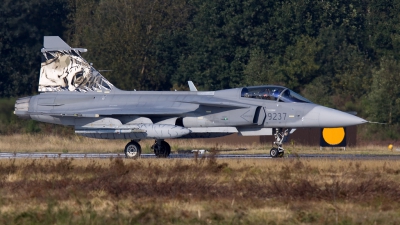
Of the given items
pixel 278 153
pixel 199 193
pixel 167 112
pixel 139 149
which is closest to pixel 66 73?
pixel 139 149

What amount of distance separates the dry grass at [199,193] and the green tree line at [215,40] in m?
27.2

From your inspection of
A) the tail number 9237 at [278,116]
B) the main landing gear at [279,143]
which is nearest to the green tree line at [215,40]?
the main landing gear at [279,143]

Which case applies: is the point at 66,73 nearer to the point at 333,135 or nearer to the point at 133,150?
the point at 133,150

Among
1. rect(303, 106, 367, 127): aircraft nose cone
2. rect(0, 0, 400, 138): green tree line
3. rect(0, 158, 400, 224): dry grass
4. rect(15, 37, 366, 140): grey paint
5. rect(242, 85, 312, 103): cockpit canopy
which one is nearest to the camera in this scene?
rect(0, 158, 400, 224): dry grass

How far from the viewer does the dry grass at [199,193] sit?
9852 millimetres

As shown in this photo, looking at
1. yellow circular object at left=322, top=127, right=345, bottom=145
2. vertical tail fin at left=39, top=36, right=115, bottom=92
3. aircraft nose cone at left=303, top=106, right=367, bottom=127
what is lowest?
yellow circular object at left=322, top=127, right=345, bottom=145

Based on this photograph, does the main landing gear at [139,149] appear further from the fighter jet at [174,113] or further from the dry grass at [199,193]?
the dry grass at [199,193]

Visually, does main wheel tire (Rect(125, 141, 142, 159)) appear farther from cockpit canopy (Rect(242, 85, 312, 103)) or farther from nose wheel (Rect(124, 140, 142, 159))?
cockpit canopy (Rect(242, 85, 312, 103))

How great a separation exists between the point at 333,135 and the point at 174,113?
910 cm

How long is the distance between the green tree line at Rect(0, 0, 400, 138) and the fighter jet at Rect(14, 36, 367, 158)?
20.3m

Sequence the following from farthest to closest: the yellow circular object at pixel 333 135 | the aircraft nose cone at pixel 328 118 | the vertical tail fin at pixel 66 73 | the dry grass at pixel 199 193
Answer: the yellow circular object at pixel 333 135, the vertical tail fin at pixel 66 73, the aircraft nose cone at pixel 328 118, the dry grass at pixel 199 193

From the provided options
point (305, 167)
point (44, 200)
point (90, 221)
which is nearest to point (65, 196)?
point (44, 200)

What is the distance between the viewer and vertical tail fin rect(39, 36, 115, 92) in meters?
22.3

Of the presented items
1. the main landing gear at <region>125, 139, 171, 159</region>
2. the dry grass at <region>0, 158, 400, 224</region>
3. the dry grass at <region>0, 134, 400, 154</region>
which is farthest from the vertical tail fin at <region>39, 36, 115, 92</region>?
the dry grass at <region>0, 158, 400, 224</region>
